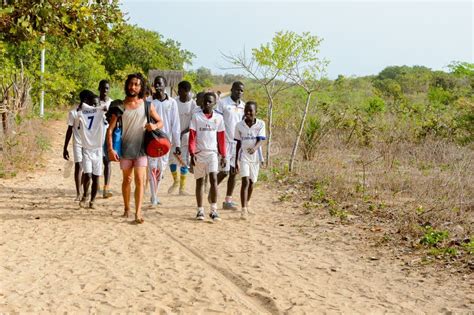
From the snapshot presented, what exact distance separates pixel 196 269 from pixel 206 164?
2270 mm

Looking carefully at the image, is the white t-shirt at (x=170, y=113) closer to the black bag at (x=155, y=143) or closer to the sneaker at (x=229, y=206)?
the sneaker at (x=229, y=206)

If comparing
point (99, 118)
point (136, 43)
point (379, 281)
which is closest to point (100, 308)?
point (379, 281)

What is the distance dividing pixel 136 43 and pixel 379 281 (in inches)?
1486

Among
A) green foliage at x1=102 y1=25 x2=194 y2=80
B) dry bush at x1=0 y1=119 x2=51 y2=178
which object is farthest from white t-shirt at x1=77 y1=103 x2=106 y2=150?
green foliage at x1=102 y1=25 x2=194 y2=80

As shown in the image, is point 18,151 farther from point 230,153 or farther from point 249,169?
point 249,169

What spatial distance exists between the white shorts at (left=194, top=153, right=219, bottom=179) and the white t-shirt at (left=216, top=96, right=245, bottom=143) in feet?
3.02

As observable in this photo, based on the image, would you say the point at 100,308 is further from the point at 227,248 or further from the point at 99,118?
the point at 99,118

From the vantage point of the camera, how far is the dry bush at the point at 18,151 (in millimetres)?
11310

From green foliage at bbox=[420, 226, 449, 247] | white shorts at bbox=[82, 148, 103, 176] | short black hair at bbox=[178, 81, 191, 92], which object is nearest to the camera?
green foliage at bbox=[420, 226, 449, 247]

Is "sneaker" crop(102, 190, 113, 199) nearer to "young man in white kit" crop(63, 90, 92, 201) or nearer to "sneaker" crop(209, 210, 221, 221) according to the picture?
"young man in white kit" crop(63, 90, 92, 201)

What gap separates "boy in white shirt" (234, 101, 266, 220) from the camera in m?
7.93

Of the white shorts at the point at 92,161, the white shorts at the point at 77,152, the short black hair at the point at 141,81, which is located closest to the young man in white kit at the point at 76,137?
the white shorts at the point at 77,152

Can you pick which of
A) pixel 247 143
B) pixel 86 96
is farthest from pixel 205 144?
pixel 86 96

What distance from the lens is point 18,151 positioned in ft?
38.9
